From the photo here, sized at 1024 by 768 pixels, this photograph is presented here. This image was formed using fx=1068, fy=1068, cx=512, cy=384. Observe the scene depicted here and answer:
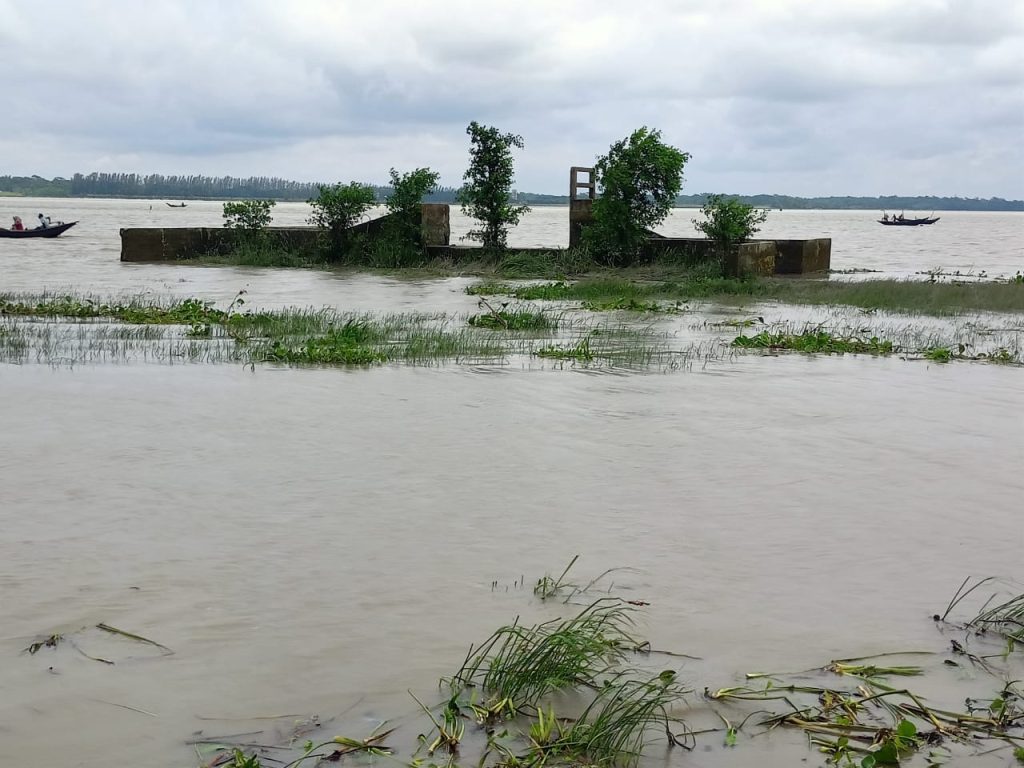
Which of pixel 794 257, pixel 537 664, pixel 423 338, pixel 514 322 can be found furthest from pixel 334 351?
pixel 794 257

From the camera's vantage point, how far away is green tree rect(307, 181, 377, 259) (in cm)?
2752

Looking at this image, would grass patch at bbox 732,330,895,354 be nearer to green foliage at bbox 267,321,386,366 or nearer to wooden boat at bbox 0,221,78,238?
green foliage at bbox 267,321,386,366

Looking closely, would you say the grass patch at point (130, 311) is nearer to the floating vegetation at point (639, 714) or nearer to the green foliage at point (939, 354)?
the green foliage at point (939, 354)

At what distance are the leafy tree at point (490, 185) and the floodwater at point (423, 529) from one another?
16.6 meters

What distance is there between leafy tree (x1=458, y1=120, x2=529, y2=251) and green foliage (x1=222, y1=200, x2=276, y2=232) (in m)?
5.85

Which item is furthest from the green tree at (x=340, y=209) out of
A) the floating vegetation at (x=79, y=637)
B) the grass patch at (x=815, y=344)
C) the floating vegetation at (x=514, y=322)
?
the floating vegetation at (x=79, y=637)

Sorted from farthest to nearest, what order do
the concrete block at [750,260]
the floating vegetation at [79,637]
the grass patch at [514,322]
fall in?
the concrete block at [750,260]
the grass patch at [514,322]
the floating vegetation at [79,637]

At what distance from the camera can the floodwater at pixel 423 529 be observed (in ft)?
13.1

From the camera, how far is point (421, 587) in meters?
4.96

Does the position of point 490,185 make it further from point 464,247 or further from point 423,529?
point 423,529

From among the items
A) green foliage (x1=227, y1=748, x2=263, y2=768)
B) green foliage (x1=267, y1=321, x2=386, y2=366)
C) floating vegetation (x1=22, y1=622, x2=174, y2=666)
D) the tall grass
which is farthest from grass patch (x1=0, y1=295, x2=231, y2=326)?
green foliage (x1=227, y1=748, x2=263, y2=768)

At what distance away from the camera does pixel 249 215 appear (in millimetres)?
29062

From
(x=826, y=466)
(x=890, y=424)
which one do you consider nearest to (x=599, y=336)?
(x=890, y=424)

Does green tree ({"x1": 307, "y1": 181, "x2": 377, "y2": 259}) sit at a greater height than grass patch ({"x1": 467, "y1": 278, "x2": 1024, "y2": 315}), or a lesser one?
greater
